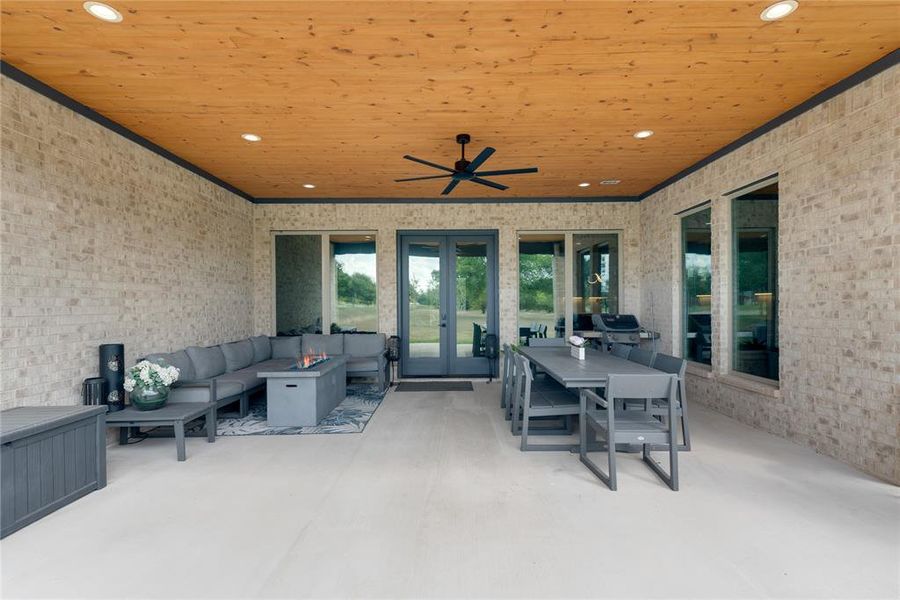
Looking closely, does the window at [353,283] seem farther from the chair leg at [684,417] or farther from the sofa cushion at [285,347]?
the chair leg at [684,417]

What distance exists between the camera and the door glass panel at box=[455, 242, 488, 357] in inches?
305

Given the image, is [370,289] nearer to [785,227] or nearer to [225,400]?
[225,400]

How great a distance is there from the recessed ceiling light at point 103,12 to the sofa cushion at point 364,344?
16.7 ft

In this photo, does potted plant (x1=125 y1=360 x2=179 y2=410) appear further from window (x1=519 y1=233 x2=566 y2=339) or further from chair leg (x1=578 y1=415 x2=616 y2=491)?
window (x1=519 y1=233 x2=566 y2=339)

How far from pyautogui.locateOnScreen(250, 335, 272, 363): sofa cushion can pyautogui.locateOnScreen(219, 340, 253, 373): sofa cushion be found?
0.44 ft

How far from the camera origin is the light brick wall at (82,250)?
3.26 metres

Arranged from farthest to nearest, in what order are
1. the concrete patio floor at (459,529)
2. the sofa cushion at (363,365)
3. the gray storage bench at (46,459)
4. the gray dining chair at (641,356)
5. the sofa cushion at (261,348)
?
the sofa cushion at (363,365) → the sofa cushion at (261,348) → the gray dining chair at (641,356) → the gray storage bench at (46,459) → the concrete patio floor at (459,529)

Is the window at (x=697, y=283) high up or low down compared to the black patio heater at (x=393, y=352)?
up

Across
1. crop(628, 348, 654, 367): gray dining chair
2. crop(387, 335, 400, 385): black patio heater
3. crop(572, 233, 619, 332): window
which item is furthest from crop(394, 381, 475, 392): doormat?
crop(628, 348, 654, 367): gray dining chair

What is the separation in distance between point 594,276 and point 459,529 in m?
6.01

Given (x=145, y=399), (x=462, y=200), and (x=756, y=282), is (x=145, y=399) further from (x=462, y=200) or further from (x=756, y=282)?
(x=756, y=282)

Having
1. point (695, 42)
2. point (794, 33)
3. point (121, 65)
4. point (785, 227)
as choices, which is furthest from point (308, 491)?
point (785, 227)

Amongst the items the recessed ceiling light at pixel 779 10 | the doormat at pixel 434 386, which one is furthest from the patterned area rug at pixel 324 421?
the recessed ceiling light at pixel 779 10

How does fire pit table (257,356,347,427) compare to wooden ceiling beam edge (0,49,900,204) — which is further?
fire pit table (257,356,347,427)
